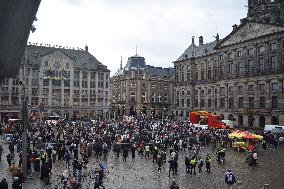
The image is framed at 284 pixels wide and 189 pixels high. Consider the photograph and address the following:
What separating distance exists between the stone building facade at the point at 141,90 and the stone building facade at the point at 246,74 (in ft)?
62.8

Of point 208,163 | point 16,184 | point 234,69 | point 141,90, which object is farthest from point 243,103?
point 16,184

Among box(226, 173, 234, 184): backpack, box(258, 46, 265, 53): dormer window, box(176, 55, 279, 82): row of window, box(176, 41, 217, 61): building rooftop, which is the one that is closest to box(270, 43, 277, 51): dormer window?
box(176, 55, 279, 82): row of window

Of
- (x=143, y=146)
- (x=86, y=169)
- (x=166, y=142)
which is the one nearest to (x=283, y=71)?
(x=166, y=142)

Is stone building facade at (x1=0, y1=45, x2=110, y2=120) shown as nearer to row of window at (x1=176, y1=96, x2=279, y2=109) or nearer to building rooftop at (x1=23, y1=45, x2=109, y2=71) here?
building rooftop at (x1=23, y1=45, x2=109, y2=71)

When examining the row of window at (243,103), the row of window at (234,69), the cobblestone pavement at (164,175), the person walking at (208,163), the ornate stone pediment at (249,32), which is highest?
the ornate stone pediment at (249,32)

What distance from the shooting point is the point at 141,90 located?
10100 centimetres

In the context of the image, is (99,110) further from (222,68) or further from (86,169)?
(86,169)

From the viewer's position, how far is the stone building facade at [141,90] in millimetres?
100375

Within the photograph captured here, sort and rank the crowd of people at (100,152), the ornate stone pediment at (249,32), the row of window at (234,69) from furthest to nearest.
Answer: the ornate stone pediment at (249,32), the row of window at (234,69), the crowd of people at (100,152)

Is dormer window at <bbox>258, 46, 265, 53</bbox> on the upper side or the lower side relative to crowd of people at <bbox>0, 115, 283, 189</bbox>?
upper

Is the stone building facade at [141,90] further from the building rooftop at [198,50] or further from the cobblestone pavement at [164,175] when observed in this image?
the cobblestone pavement at [164,175]

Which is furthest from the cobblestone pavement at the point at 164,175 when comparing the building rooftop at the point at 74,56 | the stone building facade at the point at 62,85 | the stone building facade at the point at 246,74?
the building rooftop at the point at 74,56

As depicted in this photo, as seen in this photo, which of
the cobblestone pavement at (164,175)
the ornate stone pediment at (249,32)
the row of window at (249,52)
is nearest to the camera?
the cobblestone pavement at (164,175)

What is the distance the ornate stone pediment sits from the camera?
203 ft
